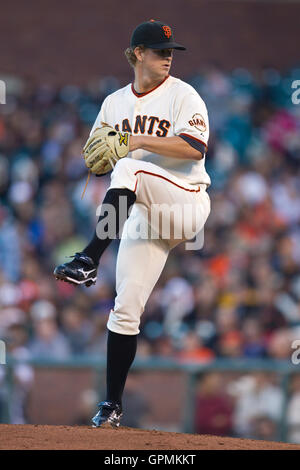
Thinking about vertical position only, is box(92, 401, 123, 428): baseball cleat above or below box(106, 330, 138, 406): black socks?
below

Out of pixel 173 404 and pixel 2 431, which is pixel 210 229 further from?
pixel 2 431

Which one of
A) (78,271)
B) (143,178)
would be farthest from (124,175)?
(78,271)

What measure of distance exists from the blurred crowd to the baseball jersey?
3224 mm

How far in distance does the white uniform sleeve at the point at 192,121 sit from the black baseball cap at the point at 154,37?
0.25m

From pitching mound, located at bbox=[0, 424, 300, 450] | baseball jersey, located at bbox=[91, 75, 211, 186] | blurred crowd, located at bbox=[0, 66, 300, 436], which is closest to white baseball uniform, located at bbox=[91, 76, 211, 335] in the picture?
baseball jersey, located at bbox=[91, 75, 211, 186]

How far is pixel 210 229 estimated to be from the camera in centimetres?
835

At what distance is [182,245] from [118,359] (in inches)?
163

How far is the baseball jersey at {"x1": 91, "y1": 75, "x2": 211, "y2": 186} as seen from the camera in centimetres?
397

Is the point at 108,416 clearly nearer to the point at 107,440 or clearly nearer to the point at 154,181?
the point at 107,440

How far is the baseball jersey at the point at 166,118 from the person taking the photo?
3971mm

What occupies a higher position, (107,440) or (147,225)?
(147,225)

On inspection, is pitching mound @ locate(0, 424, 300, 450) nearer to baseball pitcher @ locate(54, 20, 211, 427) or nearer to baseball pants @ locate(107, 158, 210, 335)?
baseball pitcher @ locate(54, 20, 211, 427)

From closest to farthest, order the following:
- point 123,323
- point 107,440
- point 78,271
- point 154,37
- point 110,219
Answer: point 107,440 < point 78,271 < point 110,219 < point 154,37 < point 123,323

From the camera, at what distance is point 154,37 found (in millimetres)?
4055
